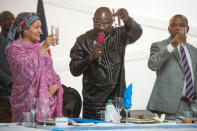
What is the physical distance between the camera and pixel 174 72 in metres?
4.44

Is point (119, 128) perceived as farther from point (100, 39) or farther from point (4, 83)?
point (4, 83)

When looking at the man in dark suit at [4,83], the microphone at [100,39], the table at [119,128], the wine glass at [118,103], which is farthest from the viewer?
the man in dark suit at [4,83]

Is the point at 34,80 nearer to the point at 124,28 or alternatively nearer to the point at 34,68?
the point at 34,68

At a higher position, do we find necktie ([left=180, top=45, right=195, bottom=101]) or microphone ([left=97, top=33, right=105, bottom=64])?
microphone ([left=97, top=33, right=105, bottom=64])

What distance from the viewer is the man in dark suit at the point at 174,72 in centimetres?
432

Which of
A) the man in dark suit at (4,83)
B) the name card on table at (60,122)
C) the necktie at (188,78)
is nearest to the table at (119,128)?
the name card on table at (60,122)

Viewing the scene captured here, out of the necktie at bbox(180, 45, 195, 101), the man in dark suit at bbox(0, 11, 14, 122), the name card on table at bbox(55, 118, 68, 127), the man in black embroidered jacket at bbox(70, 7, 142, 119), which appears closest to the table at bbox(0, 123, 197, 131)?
the name card on table at bbox(55, 118, 68, 127)

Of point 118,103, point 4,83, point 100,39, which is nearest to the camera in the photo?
point 118,103

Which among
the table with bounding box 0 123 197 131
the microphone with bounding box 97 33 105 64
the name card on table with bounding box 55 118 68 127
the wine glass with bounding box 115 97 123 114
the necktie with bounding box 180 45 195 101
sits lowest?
the table with bounding box 0 123 197 131

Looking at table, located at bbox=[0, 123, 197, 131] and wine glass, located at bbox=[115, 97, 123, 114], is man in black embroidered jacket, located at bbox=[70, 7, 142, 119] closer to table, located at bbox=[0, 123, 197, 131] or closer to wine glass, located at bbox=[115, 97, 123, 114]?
wine glass, located at bbox=[115, 97, 123, 114]

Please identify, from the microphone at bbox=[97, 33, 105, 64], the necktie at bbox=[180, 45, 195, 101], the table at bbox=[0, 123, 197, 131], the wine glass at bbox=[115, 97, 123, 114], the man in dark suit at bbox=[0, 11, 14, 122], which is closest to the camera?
the table at bbox=[0, 123, 197, 131]

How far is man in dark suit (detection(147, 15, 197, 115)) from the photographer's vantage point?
14.2 ft

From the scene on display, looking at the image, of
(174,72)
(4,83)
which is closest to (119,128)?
(174,72)

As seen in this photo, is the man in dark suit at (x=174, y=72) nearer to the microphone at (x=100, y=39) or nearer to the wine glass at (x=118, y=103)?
the microphone at (x=100, y=39)
